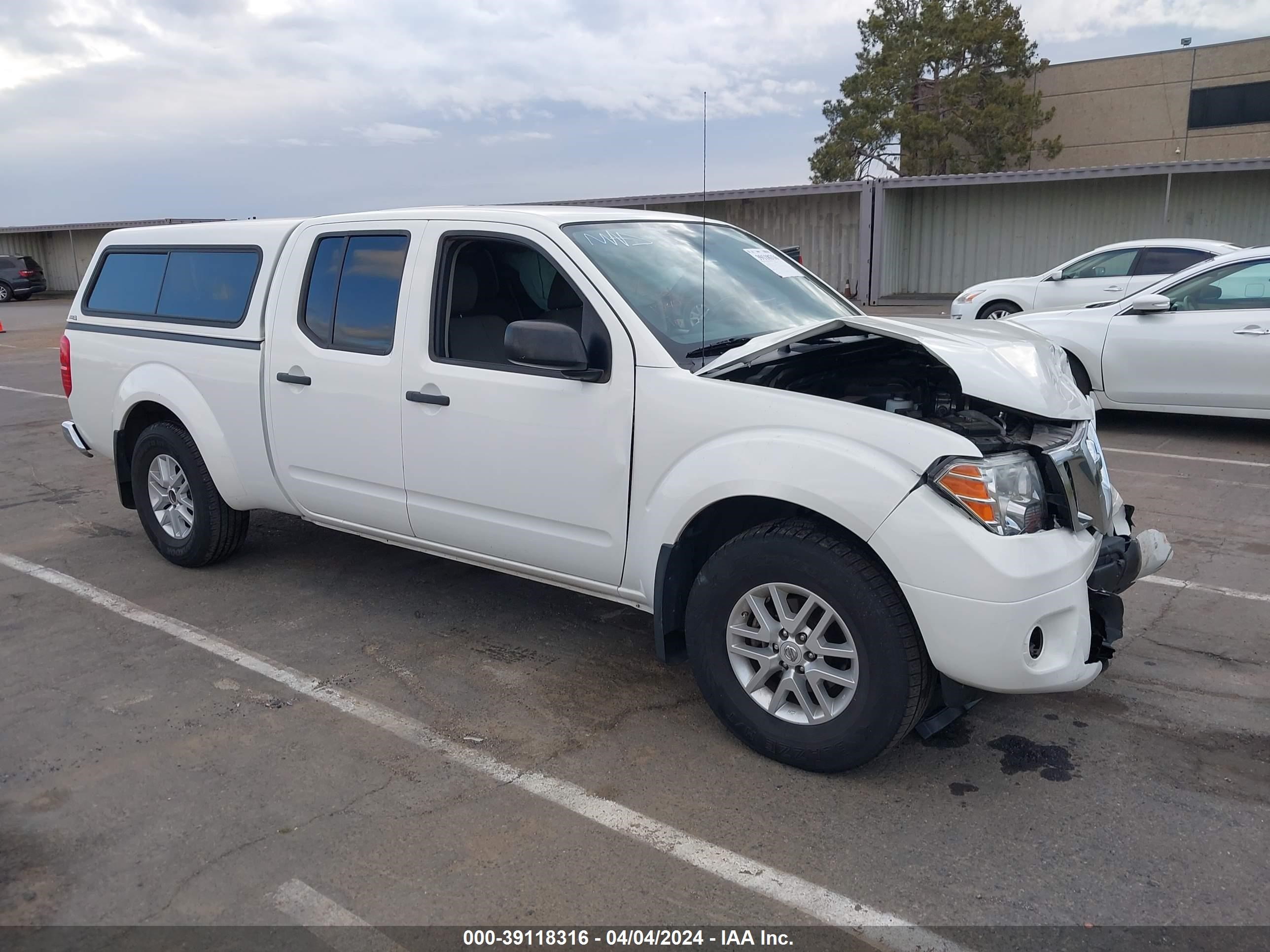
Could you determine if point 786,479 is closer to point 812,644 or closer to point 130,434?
point 812,644

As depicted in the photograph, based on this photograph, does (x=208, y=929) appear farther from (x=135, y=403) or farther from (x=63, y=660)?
(x=135, y=403)

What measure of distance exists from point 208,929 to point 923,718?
2.43 m

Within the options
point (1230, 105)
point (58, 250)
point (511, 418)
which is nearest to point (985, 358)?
point (511, 418)

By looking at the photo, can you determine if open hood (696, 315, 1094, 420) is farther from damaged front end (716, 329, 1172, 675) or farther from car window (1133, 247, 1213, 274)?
car window (1133, 247, 1213, 274)

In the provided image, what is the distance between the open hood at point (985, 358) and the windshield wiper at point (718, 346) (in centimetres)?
6

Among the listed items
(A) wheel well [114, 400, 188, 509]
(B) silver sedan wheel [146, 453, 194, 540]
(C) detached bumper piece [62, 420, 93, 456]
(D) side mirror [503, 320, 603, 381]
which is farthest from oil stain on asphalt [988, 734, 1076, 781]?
(C) detached bumper piece [62, 420, 93, 456]

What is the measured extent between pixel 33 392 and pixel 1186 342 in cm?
1384

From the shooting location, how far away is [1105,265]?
1316 cm

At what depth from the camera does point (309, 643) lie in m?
4.84

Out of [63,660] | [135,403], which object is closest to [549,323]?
[63,660]

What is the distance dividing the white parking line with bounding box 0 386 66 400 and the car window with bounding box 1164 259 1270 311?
41.5 ft

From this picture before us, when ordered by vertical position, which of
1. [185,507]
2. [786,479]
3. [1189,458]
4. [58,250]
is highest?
[58,250]

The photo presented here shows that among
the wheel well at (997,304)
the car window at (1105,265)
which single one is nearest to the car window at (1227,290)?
the car window at (1105,265)

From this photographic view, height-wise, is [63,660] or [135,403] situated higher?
[135,403]
